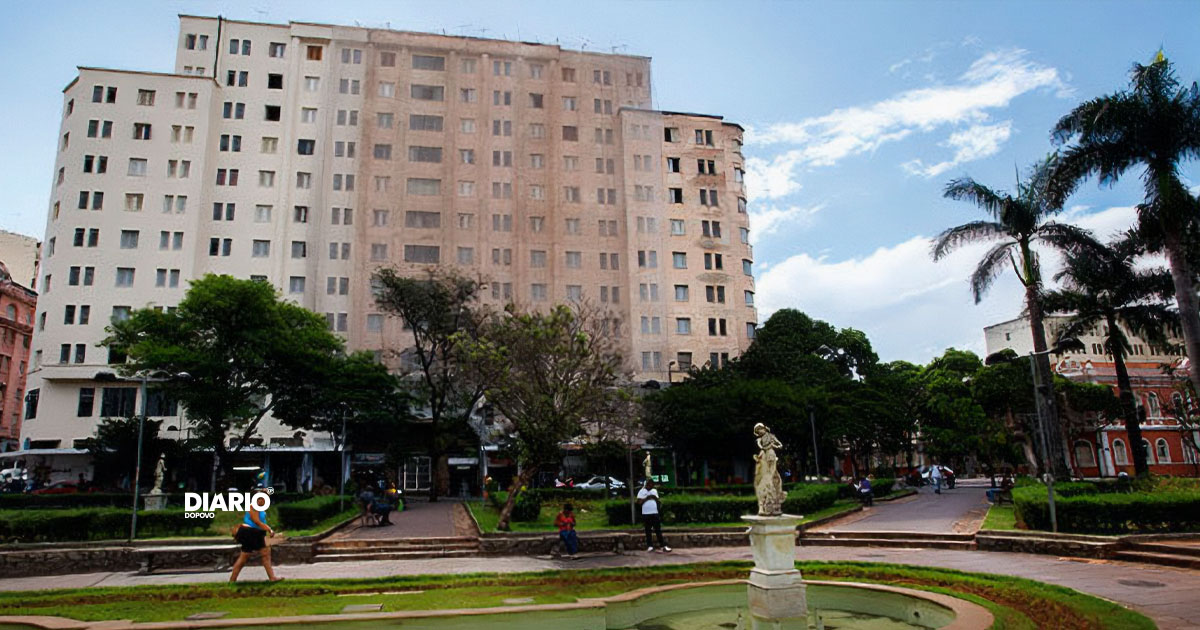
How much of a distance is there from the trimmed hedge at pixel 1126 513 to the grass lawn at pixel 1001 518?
5.59 ft

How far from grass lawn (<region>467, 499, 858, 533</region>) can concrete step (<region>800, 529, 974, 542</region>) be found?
1553mm

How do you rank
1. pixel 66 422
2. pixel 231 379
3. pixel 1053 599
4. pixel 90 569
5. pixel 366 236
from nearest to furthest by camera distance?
pixel 1053 599, pixel 90 569, pixel 231 379, pixel 66 422, pixel 366 236

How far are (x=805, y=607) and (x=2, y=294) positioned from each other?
235ft

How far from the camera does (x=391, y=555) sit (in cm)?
1928

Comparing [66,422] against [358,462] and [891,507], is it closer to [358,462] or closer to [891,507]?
[358,462]

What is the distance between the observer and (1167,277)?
30.9 metres

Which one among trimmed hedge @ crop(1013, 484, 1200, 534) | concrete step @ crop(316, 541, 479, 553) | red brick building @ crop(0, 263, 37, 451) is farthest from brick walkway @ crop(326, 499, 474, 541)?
red brick building @ crop(0, 263, 37, 451)

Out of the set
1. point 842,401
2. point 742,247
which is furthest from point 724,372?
point 742,247

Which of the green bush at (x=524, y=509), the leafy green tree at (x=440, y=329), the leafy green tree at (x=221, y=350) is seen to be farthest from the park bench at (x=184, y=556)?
the leafy green tree at (x=440, y=329)

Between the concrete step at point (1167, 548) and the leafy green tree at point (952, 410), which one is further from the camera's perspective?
the leafy green tree at point (952, 410)

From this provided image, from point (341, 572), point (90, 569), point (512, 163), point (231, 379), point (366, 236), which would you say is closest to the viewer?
point (341, 572)

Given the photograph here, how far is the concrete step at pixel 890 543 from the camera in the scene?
18344mm

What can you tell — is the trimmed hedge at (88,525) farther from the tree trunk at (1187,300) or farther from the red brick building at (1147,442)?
the red brick building at (1147,442)

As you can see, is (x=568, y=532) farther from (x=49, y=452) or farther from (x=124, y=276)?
(x=124, y=276)
